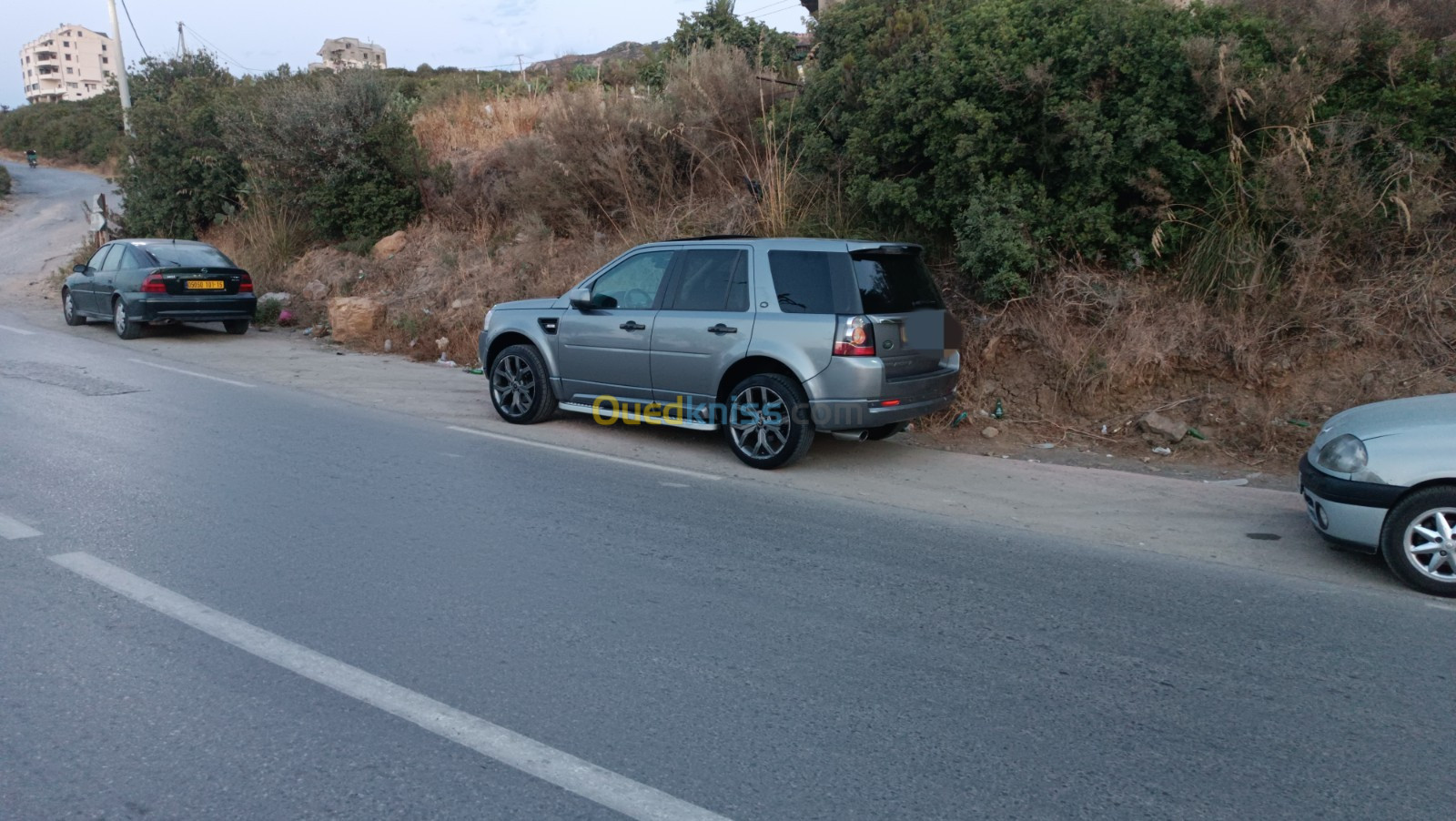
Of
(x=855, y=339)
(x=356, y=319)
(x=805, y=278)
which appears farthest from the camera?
(x=356, y=319)

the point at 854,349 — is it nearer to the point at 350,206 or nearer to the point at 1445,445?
the point at 1445,445

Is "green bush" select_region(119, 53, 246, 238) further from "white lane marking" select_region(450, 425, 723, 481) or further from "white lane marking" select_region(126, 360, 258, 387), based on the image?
"white lane marking" select_region(450, 425, 723, 481)

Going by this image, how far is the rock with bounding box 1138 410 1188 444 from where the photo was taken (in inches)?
364

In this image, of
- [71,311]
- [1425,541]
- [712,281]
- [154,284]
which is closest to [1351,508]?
[1425,541]

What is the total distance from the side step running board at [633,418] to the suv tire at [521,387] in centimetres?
20

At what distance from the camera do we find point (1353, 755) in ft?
12.6

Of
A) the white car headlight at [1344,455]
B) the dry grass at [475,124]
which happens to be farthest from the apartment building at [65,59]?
the white car headlight at [1344,455]

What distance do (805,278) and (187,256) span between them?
492 inches

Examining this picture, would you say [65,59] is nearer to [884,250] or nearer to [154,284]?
[154,284]

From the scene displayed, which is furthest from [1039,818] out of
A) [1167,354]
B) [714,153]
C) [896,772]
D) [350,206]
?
[350,206]

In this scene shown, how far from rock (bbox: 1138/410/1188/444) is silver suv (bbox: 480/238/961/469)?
6.31ft

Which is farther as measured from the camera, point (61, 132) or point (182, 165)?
point (61, 132)

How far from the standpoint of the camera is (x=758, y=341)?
8.31m

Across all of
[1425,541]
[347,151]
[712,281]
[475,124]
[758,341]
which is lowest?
[1425,541]
